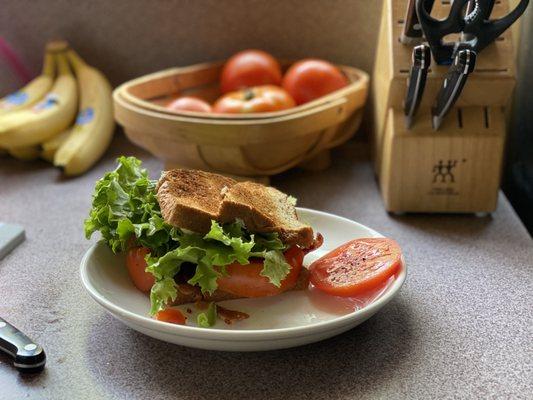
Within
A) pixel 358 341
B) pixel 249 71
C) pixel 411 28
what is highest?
pixel 411 28

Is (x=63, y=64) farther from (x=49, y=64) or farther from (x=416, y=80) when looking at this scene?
(x=416, y=80)

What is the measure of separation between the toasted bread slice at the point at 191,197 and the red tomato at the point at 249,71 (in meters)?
0.46

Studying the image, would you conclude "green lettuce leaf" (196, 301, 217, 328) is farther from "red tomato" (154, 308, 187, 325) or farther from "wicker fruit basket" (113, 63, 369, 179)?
"wicker fruit basket" (113, 63, 369, 179)

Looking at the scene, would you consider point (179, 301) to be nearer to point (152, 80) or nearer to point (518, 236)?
point (518, 236)

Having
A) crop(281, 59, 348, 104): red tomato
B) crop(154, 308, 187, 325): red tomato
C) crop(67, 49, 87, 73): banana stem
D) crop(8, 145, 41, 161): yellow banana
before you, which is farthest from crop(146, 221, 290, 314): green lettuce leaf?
crop(67, 49, 87, 73): banana stem

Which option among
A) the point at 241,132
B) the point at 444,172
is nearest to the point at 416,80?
the point at 444,172

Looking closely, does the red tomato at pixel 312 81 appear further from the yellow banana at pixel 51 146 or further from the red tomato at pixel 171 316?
the red tomato at pixel 171 316

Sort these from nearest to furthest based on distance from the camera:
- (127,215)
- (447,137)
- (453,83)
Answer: (127,215), (453,83), (447,137)

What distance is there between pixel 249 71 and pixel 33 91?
0.45 meters

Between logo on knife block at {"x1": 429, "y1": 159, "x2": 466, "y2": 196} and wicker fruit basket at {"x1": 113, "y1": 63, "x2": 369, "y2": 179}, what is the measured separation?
0.63 ft

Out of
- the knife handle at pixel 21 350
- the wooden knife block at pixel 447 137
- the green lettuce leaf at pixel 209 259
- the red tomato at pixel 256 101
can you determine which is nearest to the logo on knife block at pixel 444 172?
the wooden knife block at pixel 447 137

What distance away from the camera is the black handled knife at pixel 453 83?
0.80 meters

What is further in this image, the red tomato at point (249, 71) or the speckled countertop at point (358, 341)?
the red tomato at point (249, 71)

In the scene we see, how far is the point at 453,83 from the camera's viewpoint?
846mm
